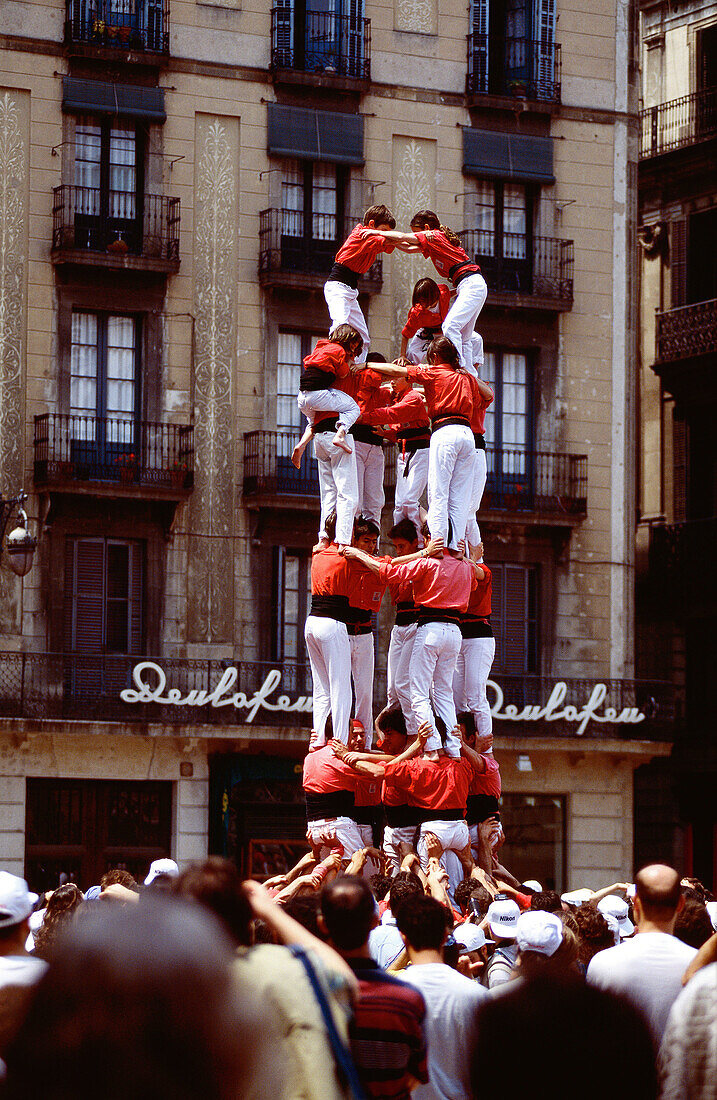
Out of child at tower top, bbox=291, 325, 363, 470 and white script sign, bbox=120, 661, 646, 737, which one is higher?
child at tower top, bbox=291, 325, 363, 470

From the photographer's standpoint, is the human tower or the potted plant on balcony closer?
the human tower

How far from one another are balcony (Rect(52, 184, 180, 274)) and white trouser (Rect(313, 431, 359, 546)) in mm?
16170

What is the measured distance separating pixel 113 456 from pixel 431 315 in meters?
15.5

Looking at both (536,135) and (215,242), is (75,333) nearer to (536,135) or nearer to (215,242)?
(215,242)

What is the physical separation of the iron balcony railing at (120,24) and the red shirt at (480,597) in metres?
18.6

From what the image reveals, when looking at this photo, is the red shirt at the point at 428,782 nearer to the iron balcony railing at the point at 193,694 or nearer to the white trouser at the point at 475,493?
the white trouser at the point at 475,493

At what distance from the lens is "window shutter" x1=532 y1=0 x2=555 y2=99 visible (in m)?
37.2

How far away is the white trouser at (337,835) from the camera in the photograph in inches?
689

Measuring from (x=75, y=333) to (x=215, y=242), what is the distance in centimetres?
312

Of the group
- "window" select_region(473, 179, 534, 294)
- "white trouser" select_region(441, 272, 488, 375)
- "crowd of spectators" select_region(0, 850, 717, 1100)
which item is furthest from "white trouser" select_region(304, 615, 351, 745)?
"window" select_region(473, 179, 534, 294)

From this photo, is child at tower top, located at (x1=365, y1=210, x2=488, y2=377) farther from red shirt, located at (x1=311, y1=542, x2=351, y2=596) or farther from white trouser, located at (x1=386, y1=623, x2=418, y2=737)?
white trouser, located at (x1=386, y1=623, x2=418, y2=737)

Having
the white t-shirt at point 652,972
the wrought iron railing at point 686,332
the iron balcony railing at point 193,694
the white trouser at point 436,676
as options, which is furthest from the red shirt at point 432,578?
the wrought iron railing at point 686,332

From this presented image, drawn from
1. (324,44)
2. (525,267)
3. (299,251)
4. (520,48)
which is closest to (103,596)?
(299,251)

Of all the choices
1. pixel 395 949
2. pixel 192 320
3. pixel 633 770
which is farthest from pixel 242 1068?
pixel 633 770
